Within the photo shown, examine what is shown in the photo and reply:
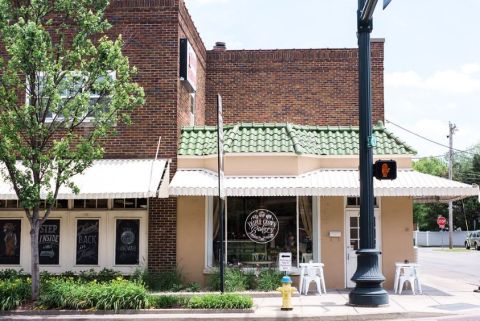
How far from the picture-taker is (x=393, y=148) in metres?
17.3

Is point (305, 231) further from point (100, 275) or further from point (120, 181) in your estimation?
point (100, 275)

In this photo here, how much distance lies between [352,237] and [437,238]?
51524mm

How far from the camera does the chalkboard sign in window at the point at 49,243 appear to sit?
1661 cm

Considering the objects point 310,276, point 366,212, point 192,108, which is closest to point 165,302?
point 310,276

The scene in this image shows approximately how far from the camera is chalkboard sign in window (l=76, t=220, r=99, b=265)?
16562 millimetres

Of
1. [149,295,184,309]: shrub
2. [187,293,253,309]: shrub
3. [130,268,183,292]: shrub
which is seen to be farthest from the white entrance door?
[149,295,184,309]: shrub

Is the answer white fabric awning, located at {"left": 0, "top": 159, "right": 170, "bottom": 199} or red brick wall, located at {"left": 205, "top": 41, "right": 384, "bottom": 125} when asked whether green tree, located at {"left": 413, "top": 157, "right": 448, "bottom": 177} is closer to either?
red brick wall, located at {"left": 205, "top": 41, "right": 384, "bottom": 125}

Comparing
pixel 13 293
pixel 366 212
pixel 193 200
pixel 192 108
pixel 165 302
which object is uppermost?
pixel 192 108

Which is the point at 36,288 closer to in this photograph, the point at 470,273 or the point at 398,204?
the point at 398,204

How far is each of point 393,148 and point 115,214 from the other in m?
7.63

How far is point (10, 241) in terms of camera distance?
16.8m

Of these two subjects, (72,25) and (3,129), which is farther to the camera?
(72,25)

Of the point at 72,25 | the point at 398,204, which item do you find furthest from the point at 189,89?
the point at 398,204

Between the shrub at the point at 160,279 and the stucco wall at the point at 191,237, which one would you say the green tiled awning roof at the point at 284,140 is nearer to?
the stucco wall at the point at 191,237
